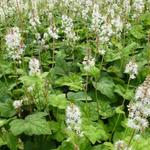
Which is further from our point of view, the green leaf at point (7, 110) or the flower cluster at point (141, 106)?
the green leaf at point (7, 110)

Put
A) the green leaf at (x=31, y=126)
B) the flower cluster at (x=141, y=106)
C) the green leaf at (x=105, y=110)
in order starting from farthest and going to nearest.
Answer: the green leaf at (x=105, y=110) → the green leaf at (x=31, y=126) → the flower cluster at (x=141, y=106)

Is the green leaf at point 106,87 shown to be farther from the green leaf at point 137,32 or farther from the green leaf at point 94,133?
the green leaf at point 137,32

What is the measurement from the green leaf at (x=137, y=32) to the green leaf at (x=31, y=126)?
300cm

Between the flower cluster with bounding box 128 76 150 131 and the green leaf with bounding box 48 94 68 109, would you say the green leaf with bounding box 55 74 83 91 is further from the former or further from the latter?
the flower cluster with bounding box 128 76 150 131

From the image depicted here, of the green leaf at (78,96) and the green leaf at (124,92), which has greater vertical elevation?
the green leaf at (124,92)

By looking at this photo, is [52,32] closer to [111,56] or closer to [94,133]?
[111,56]

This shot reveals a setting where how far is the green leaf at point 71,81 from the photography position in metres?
4.43

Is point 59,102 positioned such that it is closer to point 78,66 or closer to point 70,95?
point 70,95

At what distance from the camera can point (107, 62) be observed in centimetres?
529

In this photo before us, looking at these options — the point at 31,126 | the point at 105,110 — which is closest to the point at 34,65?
the point at 31,126

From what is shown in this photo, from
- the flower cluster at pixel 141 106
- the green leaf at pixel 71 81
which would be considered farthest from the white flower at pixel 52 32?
the flower cluster at pixel 141 106

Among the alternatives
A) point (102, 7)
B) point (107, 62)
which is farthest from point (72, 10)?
point (107, 62)

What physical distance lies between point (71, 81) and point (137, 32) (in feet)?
7.19

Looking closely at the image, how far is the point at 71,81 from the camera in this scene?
459cm
